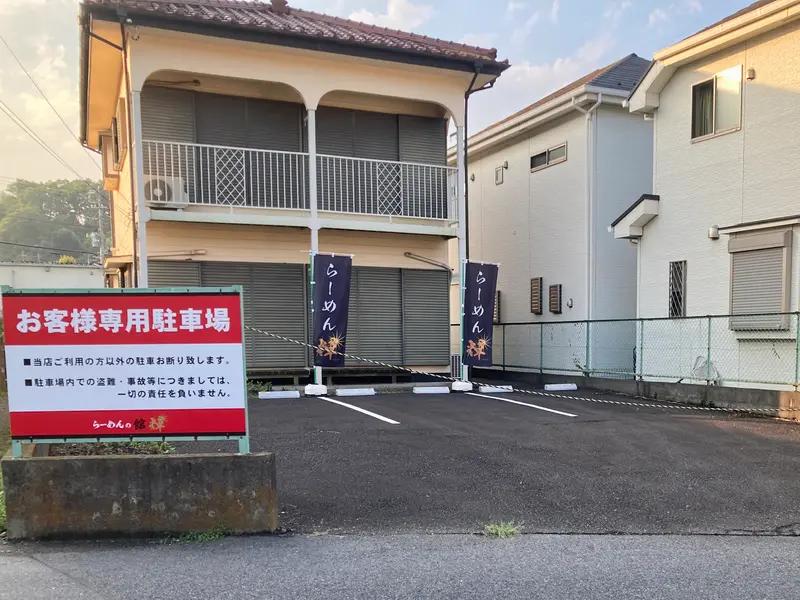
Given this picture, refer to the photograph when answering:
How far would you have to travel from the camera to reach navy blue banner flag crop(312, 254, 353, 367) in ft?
31.2

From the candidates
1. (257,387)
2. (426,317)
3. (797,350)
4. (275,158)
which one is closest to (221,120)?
(275,158)

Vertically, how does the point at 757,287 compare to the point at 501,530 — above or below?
above

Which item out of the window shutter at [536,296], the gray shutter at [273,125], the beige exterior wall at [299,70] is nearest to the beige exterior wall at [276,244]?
the gray shutter at [273,125]

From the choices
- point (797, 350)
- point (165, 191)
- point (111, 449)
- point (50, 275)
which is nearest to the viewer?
point (111, 449)

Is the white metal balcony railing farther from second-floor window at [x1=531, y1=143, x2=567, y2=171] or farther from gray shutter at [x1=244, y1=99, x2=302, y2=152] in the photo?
second-floor window at [x1=531, y1=143, x2=567, y2=171]

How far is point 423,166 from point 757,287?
6.61 metres

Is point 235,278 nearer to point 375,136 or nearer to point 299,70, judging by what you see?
point 299,70

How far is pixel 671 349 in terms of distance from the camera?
10.2m

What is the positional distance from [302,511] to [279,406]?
15.3ft

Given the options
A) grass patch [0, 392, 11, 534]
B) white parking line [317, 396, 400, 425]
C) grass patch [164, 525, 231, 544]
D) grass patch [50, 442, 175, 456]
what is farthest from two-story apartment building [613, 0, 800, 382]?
grass patch [0, 392, 11, 534]

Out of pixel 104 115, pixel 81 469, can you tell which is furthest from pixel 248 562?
pixel 104 115

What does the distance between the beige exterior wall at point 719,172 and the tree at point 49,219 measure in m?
59.7

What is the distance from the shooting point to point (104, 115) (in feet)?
45.6

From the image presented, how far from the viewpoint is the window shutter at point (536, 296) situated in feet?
44.9
